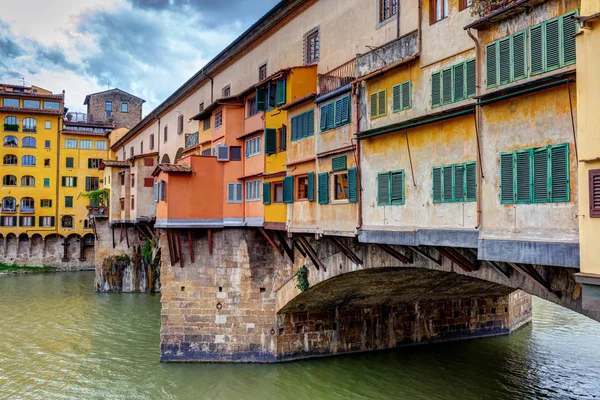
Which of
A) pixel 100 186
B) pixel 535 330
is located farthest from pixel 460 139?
pixel 100 186

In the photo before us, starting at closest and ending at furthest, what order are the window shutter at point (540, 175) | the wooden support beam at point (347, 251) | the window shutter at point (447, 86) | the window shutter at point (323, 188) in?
1. the window shutter at point (540, 175)
2. the window shutter at point (447, 86)
3. the window shutter at point (323, 188)
4. the wooden support beam at point (347, 251)

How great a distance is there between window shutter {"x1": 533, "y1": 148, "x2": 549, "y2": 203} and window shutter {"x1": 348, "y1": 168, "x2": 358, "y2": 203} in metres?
5.43

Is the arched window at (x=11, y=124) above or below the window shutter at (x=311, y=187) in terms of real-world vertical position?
above

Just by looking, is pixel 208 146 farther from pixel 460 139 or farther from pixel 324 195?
pixel 460 139

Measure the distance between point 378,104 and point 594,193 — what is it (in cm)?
617

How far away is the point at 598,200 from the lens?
7.52 meters

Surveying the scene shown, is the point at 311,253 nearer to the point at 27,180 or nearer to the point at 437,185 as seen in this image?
the point at 437,185

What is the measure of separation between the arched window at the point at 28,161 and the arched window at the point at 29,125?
9.47 feet

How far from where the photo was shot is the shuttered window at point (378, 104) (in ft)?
41.5

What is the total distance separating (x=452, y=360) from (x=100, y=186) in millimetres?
46878

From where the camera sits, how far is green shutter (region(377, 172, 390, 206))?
12.5 m

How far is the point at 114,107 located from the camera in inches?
2596

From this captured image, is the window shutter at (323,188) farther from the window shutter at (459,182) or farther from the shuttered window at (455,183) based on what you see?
the window shutter at (459,182)

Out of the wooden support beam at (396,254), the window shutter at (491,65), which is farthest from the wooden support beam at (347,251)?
the window shutter at (491,65)
